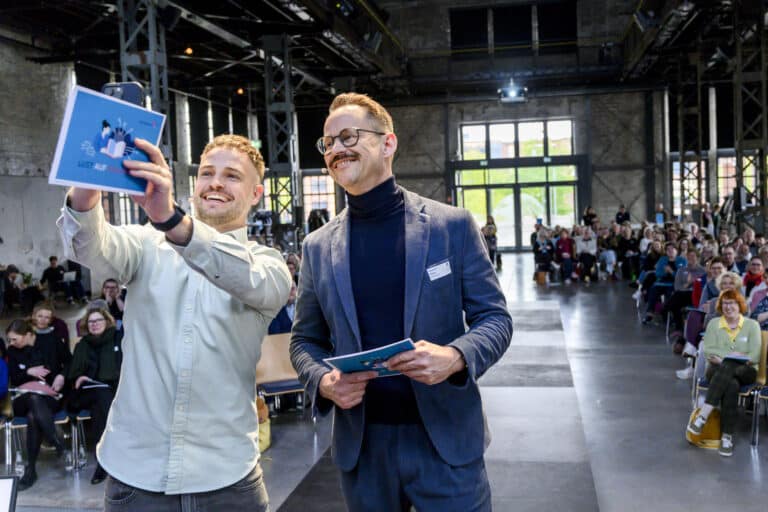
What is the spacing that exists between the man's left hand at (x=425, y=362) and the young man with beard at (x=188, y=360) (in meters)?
0.42

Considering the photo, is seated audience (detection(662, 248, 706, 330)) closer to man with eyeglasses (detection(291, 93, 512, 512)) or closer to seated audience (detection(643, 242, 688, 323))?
seated audience (detection(643, 242, 688, 323))

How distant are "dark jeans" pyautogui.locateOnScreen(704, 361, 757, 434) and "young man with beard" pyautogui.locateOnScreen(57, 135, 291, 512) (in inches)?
214

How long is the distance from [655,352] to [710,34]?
43.2 ft

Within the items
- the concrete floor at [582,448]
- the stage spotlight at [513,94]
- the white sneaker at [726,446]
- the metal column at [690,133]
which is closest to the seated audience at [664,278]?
the concrete floor at [582,448]

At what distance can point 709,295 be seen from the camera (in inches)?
359

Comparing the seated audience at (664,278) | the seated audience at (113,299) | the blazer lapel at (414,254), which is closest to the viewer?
the blazer lapel at (414,254)

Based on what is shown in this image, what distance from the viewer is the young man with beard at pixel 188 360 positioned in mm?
2000

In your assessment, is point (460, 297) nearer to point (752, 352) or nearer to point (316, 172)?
point (752, 352)

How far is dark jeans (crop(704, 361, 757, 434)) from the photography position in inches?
255

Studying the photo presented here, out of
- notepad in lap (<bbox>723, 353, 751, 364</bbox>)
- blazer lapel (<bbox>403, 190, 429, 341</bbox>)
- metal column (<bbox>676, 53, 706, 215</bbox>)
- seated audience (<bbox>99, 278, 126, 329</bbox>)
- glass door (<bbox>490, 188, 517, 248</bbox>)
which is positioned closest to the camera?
blazer lapel (<bbox>403, 190, 429, 341</bbox>)

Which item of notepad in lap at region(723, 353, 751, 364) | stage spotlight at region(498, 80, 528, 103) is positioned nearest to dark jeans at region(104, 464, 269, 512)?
notepad in lap at region(723, 353, 751, 364)

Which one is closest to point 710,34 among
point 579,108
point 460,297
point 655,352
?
point 579,108

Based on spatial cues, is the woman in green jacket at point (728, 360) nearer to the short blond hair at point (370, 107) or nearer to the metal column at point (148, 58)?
the short blond hair at point (370, 107)

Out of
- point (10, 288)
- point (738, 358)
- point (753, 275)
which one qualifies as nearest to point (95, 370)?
point (738, 358)
